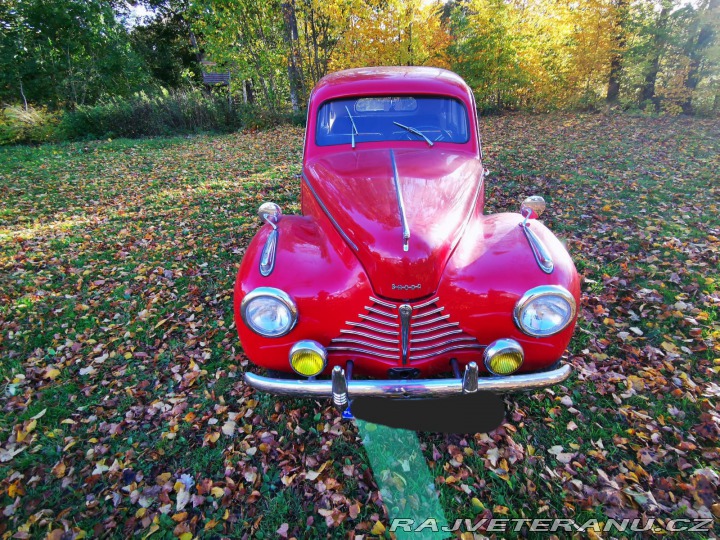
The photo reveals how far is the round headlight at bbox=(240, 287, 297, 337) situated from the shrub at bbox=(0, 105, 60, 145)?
15.5 metres

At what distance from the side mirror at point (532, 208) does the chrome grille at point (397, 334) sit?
101 cm

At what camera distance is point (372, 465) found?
2.41 m

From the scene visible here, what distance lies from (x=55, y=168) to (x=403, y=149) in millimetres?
10361

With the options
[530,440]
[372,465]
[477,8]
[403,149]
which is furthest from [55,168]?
[477,8]

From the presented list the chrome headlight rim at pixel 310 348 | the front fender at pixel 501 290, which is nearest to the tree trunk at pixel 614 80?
the front fender at pixel 501 290

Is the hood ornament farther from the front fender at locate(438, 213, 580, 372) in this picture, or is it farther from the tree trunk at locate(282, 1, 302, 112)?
the tree trunk at locate(282, 1, 302, 112)

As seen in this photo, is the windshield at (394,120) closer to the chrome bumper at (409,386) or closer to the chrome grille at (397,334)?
the chrome grille at (397,334)

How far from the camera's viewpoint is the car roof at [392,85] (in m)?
3.47

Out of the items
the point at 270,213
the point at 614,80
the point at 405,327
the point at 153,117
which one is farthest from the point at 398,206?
the point at 614,80

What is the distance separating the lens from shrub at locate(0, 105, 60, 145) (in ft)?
40.4

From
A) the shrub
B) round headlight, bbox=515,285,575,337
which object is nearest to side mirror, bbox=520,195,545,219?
round headlight, bbox=515,285,575,337

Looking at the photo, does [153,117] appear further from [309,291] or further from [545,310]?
[545,310]

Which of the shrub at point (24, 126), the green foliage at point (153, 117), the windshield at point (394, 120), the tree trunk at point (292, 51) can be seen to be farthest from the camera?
the green foliage at point (153, 117)

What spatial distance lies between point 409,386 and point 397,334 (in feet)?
0.95
